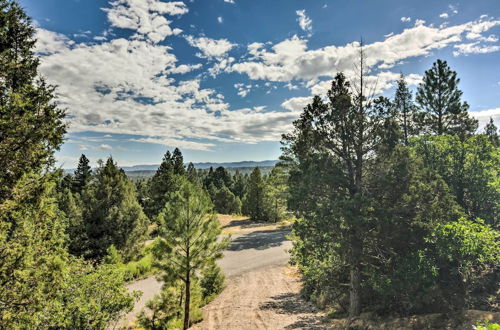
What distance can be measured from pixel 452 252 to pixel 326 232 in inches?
163

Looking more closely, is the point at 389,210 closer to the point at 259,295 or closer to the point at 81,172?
the point at 259,295

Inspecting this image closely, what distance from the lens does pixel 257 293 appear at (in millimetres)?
18219

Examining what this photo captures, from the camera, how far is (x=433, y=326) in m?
9.50

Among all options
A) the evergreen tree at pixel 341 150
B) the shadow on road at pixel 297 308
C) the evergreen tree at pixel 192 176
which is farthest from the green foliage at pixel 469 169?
the evergreen tree at pixel 192 176

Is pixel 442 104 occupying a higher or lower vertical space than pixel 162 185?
higher

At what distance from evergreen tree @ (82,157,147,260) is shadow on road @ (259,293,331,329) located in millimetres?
14984

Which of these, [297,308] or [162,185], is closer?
[297,308]

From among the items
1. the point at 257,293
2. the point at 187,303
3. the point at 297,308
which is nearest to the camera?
the point at 187,303

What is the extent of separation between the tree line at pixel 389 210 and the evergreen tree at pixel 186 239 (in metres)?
4.55

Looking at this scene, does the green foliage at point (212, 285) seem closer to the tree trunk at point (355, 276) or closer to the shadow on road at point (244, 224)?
the tree trunk at point (355, 276)

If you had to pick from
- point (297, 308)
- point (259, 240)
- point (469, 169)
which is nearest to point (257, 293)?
point (297, 308)

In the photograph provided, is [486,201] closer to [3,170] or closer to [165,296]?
[165,296]

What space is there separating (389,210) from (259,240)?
974 inches

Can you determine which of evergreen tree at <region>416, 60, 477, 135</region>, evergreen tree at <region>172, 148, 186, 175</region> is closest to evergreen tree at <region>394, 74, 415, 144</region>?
evergreen tree at <region>416, 60, 477, 135</region>
